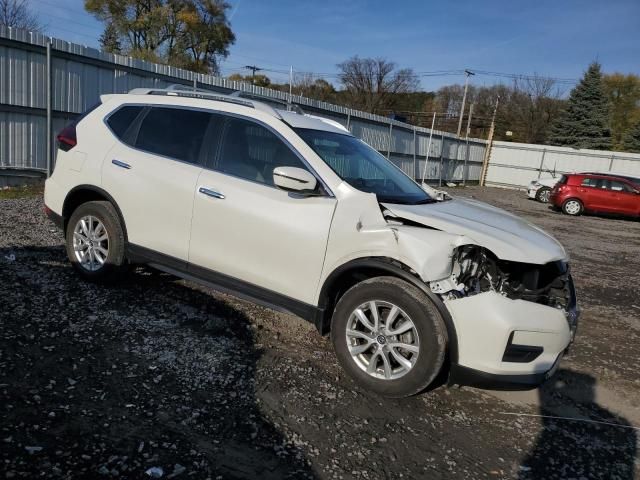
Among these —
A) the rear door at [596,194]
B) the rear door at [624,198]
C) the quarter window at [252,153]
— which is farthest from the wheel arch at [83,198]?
the rear door at [624,198]

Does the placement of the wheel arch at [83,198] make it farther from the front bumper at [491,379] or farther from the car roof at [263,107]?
the front bumper at [491,379]

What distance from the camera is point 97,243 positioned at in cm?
471

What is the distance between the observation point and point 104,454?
8.22 ft

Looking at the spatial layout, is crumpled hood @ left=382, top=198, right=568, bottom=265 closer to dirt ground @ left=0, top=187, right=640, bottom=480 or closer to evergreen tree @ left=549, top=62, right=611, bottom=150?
dirt ground @ left=0, top=187, right=640, bottom=480

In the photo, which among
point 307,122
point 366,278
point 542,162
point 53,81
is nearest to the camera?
point 366,278

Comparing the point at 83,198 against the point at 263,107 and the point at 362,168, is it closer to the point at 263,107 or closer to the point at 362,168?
the point at 263,107

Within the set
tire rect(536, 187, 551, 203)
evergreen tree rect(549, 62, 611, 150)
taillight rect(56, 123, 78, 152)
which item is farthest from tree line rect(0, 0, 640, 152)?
taillight rect(56, 123, 78, 152)

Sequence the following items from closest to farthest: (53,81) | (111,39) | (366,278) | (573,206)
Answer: (366,278) < (53,81) < (573,206) < (111,39)

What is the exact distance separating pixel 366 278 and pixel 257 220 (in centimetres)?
92

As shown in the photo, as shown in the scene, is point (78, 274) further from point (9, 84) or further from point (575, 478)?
point (9, 84)

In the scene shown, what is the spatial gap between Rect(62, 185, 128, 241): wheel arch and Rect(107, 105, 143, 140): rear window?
55cm

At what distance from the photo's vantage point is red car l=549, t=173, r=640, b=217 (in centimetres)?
1750

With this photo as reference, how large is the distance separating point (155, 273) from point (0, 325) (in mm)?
1778

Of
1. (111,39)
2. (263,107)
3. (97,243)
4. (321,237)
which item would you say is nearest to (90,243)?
(97,243)
